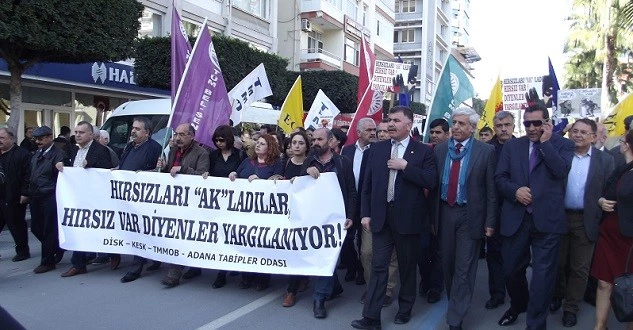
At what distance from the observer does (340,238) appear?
550cm

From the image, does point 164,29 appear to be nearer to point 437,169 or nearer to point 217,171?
point 217,171

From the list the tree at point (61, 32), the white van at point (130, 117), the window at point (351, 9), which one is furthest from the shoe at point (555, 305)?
the window at point (351, 9)

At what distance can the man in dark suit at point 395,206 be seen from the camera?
192 inches

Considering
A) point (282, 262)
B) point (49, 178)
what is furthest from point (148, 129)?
point (282, 262)

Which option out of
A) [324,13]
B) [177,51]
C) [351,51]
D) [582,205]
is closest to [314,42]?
[324,13]

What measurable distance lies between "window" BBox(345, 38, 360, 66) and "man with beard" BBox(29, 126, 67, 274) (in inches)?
1280

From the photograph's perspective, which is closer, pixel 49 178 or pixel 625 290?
pixel 625 290

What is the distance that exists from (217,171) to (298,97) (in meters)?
5.01

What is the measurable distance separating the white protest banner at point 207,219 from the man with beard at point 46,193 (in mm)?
289

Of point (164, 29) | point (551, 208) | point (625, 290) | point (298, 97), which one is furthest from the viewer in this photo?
point (164, 29)

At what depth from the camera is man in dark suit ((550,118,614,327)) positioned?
16.4 ft

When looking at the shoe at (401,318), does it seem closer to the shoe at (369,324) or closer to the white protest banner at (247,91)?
the shoe at (369,324)

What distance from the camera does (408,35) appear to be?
65.7 meters

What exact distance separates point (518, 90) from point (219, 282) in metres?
7.07
